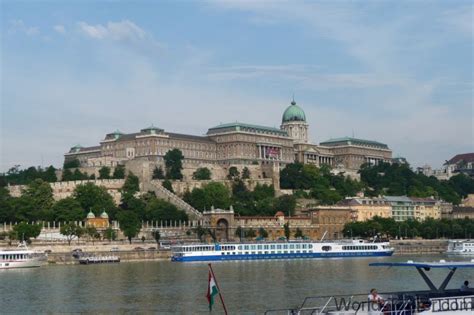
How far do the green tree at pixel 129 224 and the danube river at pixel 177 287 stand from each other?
25810 mm

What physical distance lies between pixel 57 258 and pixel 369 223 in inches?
1603

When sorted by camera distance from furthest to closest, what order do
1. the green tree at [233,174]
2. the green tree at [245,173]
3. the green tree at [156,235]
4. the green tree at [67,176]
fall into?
the green tree at [245,173] < the green tree at [233,174] < the green tree at [67,176] < the green tree at [156,235]

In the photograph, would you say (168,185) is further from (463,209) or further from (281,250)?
(463,209)

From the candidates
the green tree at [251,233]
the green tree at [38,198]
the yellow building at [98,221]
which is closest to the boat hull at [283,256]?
the yellow building at [98,221]

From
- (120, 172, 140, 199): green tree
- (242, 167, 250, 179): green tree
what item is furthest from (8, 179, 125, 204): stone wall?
(242, 167, 250, 179): green tree

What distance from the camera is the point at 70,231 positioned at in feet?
302

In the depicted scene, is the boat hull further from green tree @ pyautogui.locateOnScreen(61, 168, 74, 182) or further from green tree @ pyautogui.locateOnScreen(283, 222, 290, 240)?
green tree @ pyautogui.locateOnScreen(61, 168, 74, 182)

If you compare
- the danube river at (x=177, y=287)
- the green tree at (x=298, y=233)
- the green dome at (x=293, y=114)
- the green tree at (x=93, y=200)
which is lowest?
the danube river at (x=177, y=287)

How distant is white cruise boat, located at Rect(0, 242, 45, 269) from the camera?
77312 millimetres

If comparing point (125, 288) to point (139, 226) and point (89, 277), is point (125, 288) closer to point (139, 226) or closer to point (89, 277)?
point (89, 277)

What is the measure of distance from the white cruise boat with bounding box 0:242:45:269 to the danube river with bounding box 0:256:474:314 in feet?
22.5

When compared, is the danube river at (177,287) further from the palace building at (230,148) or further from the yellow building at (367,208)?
the palace building at (230,148)

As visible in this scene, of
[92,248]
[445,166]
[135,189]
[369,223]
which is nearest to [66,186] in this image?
[135,189]

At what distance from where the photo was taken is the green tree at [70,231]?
9144cm
